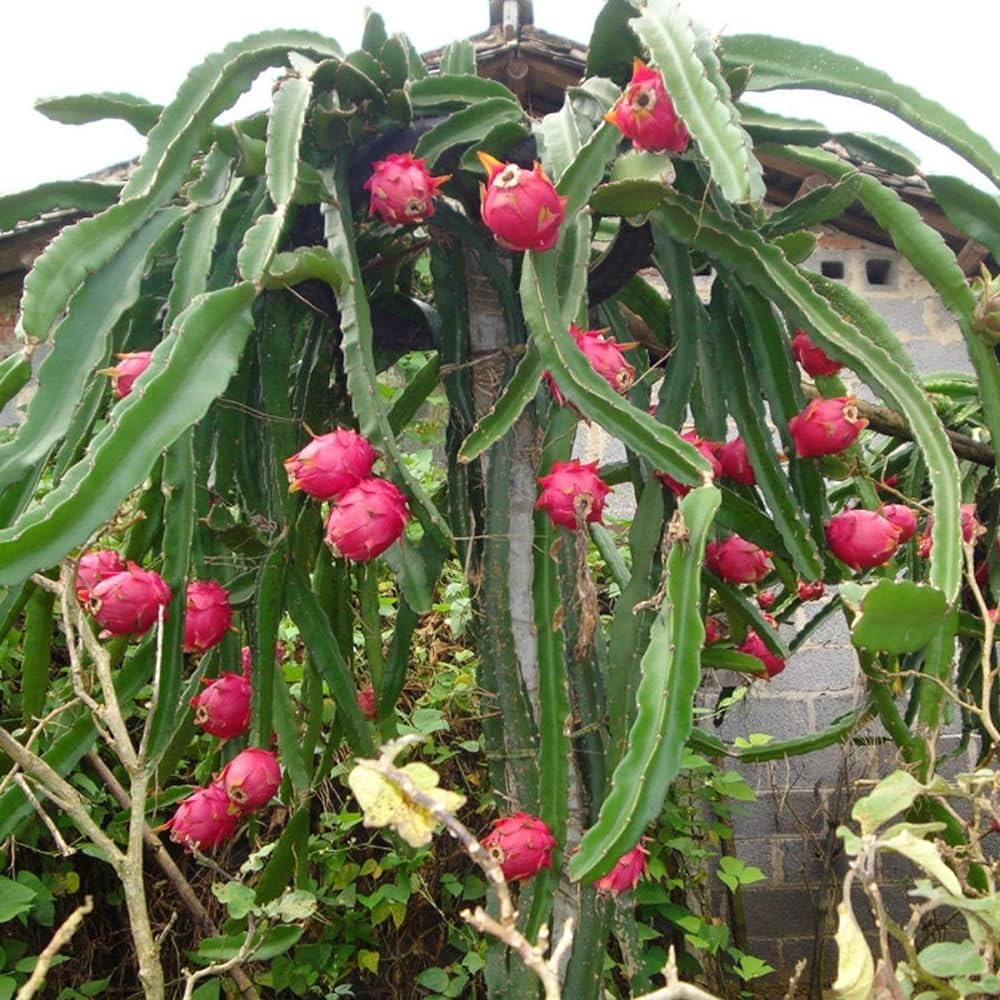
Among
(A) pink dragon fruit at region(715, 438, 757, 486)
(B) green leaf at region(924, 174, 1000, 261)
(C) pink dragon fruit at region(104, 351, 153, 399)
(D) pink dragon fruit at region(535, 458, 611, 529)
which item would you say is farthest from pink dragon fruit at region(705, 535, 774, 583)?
(C) pink dragon fruit at region(104, 351, 153, 399)

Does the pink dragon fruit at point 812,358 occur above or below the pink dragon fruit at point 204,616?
above

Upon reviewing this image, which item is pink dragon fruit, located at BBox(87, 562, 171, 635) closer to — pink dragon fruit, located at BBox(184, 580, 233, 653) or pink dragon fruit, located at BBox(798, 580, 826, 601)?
pink dragon fruit, located at BBox(184, 580, 233, 653)

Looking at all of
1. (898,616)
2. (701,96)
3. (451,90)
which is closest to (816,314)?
(701,96)

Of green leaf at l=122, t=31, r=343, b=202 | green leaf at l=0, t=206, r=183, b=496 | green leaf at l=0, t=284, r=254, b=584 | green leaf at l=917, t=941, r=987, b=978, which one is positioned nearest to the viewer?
green leaf at l=917, t=941, r=987, b=978

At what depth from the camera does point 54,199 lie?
1.21 meters

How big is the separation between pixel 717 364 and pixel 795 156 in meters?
0.25

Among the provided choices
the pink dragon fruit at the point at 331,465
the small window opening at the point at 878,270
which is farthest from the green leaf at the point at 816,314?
the small window opening at the point at 878,270

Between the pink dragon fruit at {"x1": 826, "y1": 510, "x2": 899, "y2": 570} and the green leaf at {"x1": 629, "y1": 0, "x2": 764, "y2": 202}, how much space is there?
1.24ft

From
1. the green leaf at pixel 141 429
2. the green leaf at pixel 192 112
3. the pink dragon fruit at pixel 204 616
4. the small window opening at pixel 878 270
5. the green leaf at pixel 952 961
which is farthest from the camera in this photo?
the small window opening at pixel 878 270

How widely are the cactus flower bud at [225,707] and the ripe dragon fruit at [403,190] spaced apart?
532 mm

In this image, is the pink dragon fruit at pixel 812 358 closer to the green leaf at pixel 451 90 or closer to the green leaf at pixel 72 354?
the green leaf at pixel 451 90

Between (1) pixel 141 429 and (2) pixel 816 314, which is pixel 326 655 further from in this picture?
(2) pixel 816 314

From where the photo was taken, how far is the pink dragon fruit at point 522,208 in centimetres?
100

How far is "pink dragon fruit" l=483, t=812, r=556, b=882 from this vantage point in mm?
1058
